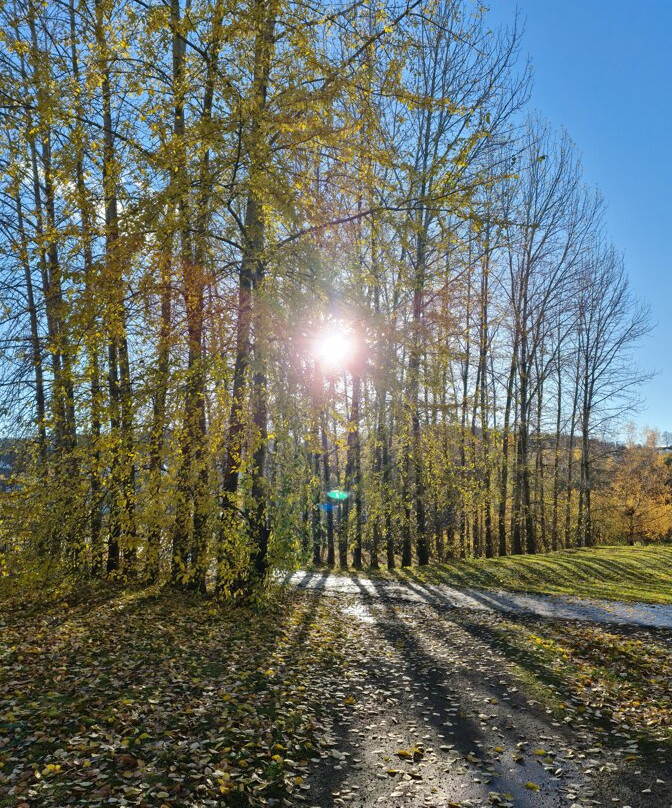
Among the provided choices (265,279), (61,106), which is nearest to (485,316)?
(265,279)

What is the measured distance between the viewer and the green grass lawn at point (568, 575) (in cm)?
1220

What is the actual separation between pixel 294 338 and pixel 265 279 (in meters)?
0.81

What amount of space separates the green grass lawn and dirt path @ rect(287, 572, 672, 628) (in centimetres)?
66

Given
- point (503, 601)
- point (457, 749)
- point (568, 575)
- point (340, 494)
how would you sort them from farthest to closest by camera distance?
point (340, 494) < point (568, 575) < point (503, 601) < point (457, 749)

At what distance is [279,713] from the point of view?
5.11 m

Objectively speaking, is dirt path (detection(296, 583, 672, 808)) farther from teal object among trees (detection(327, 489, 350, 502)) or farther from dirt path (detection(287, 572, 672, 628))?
teal object among trees (detection(327, 489, 350, 502))

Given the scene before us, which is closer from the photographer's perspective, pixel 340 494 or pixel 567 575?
pixel 567 575

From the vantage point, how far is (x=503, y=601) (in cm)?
1142

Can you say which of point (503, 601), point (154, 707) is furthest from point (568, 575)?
point (154, 707)

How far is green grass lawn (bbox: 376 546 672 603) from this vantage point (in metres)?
12.2

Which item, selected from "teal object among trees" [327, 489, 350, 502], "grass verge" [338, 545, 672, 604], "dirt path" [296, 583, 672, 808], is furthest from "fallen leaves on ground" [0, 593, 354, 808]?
"teal object among trees" [327, 489, 350, 502]

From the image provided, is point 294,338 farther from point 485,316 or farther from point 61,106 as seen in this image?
point 485,316

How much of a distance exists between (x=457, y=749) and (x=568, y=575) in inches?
424

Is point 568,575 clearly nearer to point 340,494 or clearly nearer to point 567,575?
point 567,575
